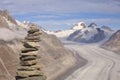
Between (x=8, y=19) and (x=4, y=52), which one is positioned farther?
(x=8, y=19)

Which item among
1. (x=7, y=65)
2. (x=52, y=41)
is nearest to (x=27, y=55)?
(x=7, y=65)

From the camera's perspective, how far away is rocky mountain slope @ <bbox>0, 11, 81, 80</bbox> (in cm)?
10132

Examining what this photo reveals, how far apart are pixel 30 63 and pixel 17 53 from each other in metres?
80.2

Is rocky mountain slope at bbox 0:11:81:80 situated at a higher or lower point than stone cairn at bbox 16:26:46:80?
lower

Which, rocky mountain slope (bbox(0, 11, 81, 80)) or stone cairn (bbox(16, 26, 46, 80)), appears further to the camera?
rocky mountain slope (bbox(0, 11, 81, 80))

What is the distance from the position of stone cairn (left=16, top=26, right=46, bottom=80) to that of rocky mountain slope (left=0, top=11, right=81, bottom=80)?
51636 mm

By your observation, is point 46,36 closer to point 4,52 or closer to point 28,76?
point 4,52

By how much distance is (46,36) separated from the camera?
6786 inches

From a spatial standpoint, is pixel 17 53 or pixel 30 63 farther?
pixel 17 53

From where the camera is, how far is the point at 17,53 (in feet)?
379

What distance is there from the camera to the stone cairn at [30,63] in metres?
35.7

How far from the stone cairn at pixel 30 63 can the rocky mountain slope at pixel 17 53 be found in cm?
5164

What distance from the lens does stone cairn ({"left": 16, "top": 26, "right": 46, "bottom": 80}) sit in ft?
117

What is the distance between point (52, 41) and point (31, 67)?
5369 inches
